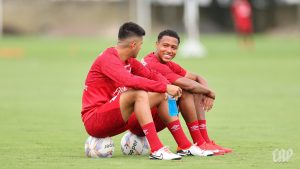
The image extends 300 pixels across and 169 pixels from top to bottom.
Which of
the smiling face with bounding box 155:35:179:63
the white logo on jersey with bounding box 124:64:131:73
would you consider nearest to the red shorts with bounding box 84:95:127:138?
the white logo on jersey with bounding box 124:64:131:73

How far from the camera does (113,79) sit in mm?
10430

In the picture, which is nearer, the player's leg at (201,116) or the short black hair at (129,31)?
the short black hair at (129,31)

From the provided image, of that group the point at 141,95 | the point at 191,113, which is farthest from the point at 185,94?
the point at 141,95

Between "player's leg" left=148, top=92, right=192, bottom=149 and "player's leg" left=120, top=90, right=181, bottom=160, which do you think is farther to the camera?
"player's leg" left=148, top=92, right=192, bottom=149

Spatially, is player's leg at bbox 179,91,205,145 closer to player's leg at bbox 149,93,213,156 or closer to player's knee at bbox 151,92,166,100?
player's leg at bbox 149,93,213,156

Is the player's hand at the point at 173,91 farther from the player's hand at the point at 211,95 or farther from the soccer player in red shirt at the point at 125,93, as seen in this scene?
the player's hand at the point at 211,95

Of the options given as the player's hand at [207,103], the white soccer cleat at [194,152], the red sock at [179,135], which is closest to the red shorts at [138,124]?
the red sock at [179,135]

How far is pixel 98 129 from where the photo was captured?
10.6 m

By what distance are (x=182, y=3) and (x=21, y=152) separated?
1919 inches

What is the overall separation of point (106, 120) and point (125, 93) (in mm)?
418

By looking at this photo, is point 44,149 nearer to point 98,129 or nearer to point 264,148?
point 98,129

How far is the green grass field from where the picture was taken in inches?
412

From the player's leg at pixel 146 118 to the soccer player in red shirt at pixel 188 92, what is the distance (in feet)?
2.60

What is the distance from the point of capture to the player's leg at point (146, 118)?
10289 millimetres
